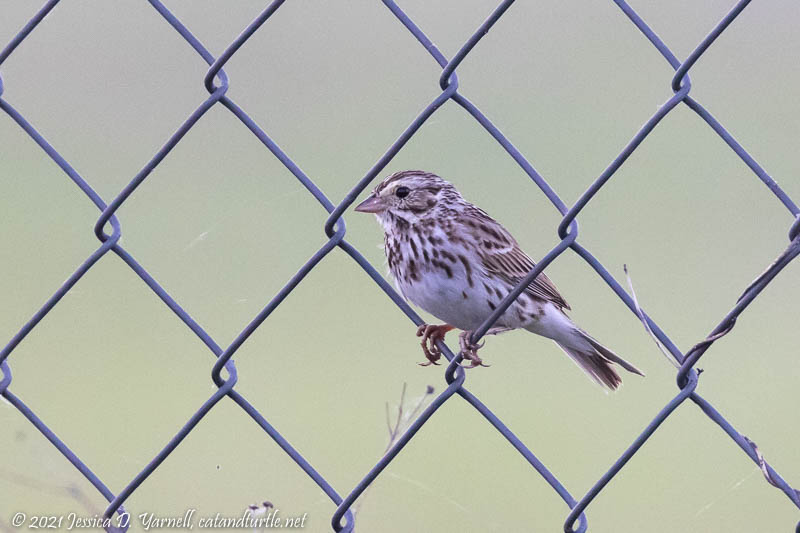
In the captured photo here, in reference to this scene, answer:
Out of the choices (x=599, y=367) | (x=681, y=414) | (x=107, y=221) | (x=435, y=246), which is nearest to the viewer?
(x=107, y=221)

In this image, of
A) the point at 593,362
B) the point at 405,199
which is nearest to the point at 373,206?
the point at 405,199

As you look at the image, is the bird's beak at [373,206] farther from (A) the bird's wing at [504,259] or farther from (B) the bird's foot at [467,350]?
(B) the bird's foot at [467,350]

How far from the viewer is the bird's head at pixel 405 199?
4.24 metres

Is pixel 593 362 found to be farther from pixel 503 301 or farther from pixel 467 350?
pixel 503 301

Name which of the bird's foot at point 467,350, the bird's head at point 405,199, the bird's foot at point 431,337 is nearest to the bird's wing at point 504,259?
the bird's head at point 405,199

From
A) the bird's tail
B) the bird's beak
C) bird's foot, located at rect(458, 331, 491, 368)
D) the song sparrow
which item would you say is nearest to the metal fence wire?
bird's foot, located at rect(458, 331, 491, 368)

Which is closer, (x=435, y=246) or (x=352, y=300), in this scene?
(x=435, y=246)

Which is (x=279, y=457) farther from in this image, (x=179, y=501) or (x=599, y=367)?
(x=599, y=367)

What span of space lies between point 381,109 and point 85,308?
284cm

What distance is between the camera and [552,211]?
918 cm

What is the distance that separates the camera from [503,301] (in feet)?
8.77

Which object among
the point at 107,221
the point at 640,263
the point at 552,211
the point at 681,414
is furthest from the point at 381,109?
the point at 107,221

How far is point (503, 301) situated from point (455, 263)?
1.42 m

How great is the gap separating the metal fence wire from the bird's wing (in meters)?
1.11
